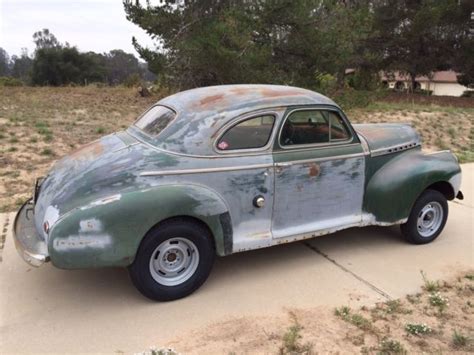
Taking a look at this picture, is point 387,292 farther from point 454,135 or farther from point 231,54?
point 454,135

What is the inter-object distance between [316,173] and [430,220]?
171 centimetres

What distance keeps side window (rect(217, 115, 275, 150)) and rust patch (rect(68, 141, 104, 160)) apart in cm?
107

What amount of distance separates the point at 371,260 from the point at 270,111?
1824 mm

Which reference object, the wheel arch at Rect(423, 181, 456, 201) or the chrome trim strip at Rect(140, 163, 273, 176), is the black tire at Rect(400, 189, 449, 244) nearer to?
the wheel arch at Rect(423, 181, 456, 201)

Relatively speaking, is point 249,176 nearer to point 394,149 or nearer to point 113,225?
point 113,225

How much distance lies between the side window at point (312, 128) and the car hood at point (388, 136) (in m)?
0.38

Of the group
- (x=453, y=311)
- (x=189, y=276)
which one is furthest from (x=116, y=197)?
(x=453, y=311)

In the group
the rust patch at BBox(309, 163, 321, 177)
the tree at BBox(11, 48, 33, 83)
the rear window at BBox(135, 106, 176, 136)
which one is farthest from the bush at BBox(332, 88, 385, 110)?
the tree at BBox(11, 48, 33, 83)

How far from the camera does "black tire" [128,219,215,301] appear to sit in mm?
3496

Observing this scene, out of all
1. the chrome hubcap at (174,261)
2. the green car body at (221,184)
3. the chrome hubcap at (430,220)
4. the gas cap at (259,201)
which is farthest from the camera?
the chrome hubcap at (430,220)

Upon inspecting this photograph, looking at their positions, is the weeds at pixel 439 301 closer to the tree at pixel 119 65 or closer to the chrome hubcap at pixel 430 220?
the chrome hubcap at pixel 430 220

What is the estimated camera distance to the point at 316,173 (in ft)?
13.7

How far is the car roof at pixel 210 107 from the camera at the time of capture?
12.3ft

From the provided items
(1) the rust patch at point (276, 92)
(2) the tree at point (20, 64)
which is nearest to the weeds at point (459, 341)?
(1) the rust patch at point (276, 92)
